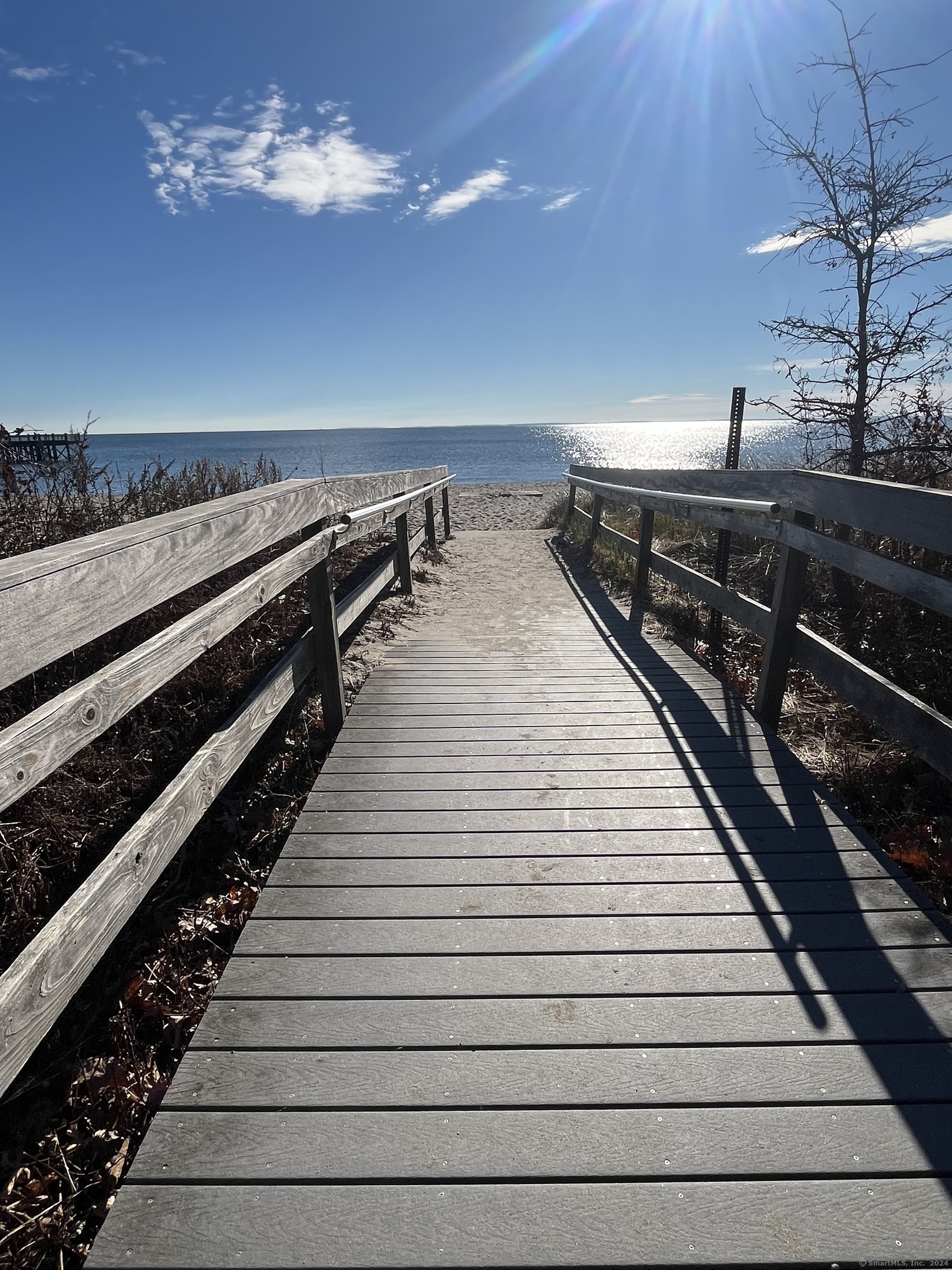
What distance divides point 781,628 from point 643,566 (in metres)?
3.19

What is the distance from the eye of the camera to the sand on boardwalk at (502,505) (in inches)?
632

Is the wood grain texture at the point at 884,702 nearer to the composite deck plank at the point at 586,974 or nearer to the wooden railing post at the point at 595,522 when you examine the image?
the composite deck plank at the point at 586,974

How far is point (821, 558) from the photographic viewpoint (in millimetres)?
3078

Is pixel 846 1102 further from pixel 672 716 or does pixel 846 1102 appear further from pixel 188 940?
pixel 672 716

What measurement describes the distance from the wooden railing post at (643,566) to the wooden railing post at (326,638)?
3.41 metres

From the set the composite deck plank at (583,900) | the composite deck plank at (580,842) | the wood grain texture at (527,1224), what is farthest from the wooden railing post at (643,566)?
the wood grain texture at (527,1224)

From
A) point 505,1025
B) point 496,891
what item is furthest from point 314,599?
point 505,1025

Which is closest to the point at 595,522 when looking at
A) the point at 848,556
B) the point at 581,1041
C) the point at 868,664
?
the point at 868,664

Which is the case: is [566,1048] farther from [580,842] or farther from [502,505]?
[502,505]

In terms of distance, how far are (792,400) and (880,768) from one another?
3822mm

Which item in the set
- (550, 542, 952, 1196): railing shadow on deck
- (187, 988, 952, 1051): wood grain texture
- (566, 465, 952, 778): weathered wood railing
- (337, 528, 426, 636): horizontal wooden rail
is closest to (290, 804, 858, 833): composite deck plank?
(550, 542, 952, 1196): railing shadow on deck

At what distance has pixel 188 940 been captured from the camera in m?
2.39

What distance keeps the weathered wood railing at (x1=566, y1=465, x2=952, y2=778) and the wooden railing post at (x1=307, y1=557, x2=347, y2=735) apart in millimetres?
2202

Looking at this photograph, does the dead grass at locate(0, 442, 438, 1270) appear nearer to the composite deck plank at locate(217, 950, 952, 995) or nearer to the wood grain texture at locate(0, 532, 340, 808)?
the composite deck plank at locate(217, 950, 952, 995)
